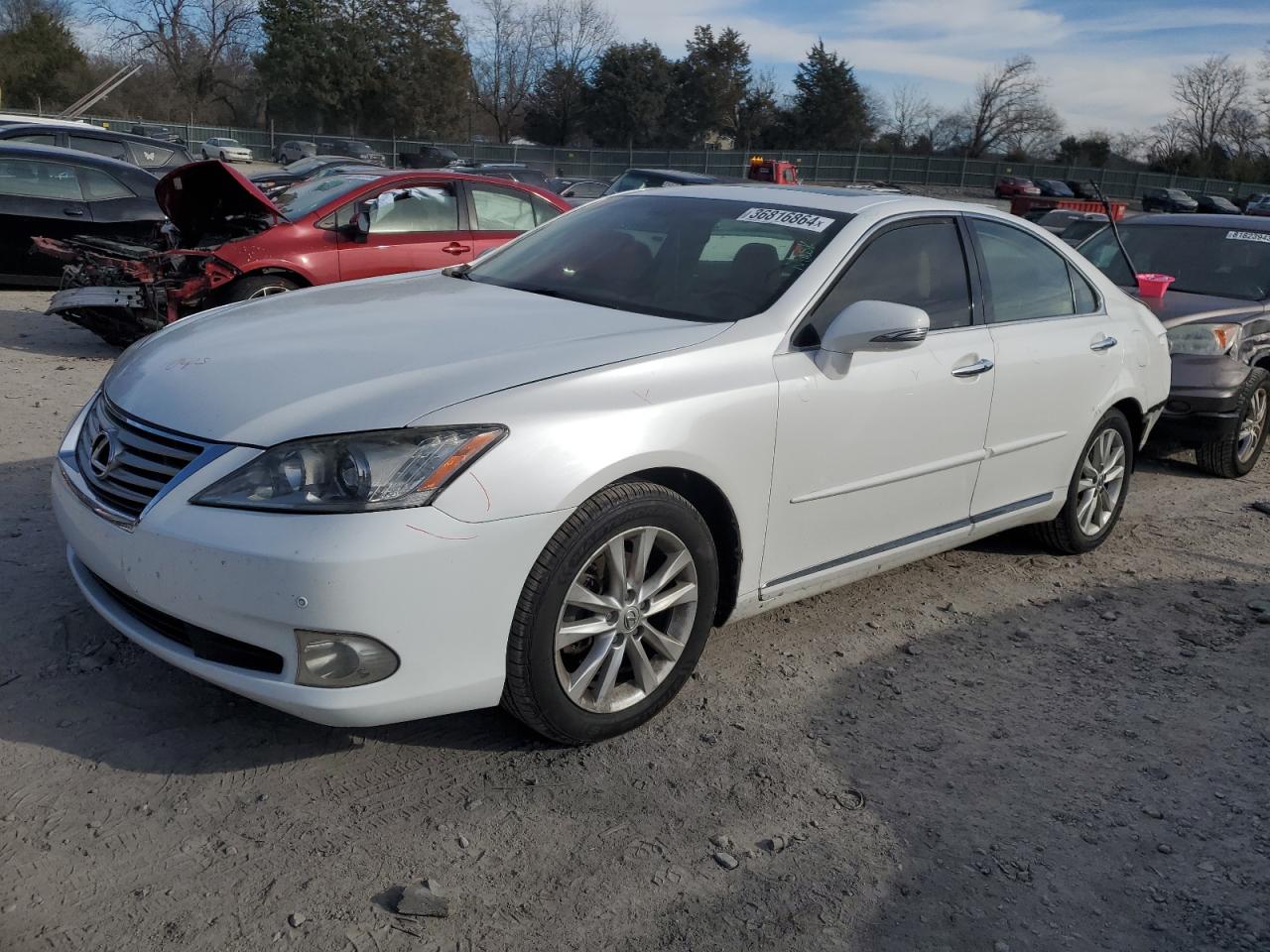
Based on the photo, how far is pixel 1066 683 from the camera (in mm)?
3842


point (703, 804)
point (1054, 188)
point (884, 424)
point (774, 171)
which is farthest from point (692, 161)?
point (703, 804)

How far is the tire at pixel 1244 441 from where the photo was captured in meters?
6.74

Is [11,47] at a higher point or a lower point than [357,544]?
higher

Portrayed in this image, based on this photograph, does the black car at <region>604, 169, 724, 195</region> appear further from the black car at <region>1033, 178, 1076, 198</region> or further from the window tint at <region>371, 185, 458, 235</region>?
the black car at <region>1033, 178, 1076, 198</region>

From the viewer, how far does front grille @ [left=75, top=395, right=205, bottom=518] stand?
2.82 m

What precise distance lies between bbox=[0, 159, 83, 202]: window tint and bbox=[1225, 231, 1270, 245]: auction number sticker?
9854mm

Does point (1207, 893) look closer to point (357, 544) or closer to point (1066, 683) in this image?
point (1066, 683)

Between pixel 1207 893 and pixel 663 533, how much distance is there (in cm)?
167

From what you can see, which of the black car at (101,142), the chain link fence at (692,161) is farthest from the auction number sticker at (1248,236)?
the chain link fence at (692,161)

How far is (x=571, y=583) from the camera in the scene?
2893 millimetres

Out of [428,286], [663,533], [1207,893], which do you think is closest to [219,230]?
[428,286]

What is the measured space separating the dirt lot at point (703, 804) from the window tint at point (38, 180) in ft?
23.4

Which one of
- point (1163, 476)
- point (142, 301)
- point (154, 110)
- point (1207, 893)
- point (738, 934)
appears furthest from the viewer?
point (154, 110)

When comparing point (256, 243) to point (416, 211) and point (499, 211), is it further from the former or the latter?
point (499, 211)
